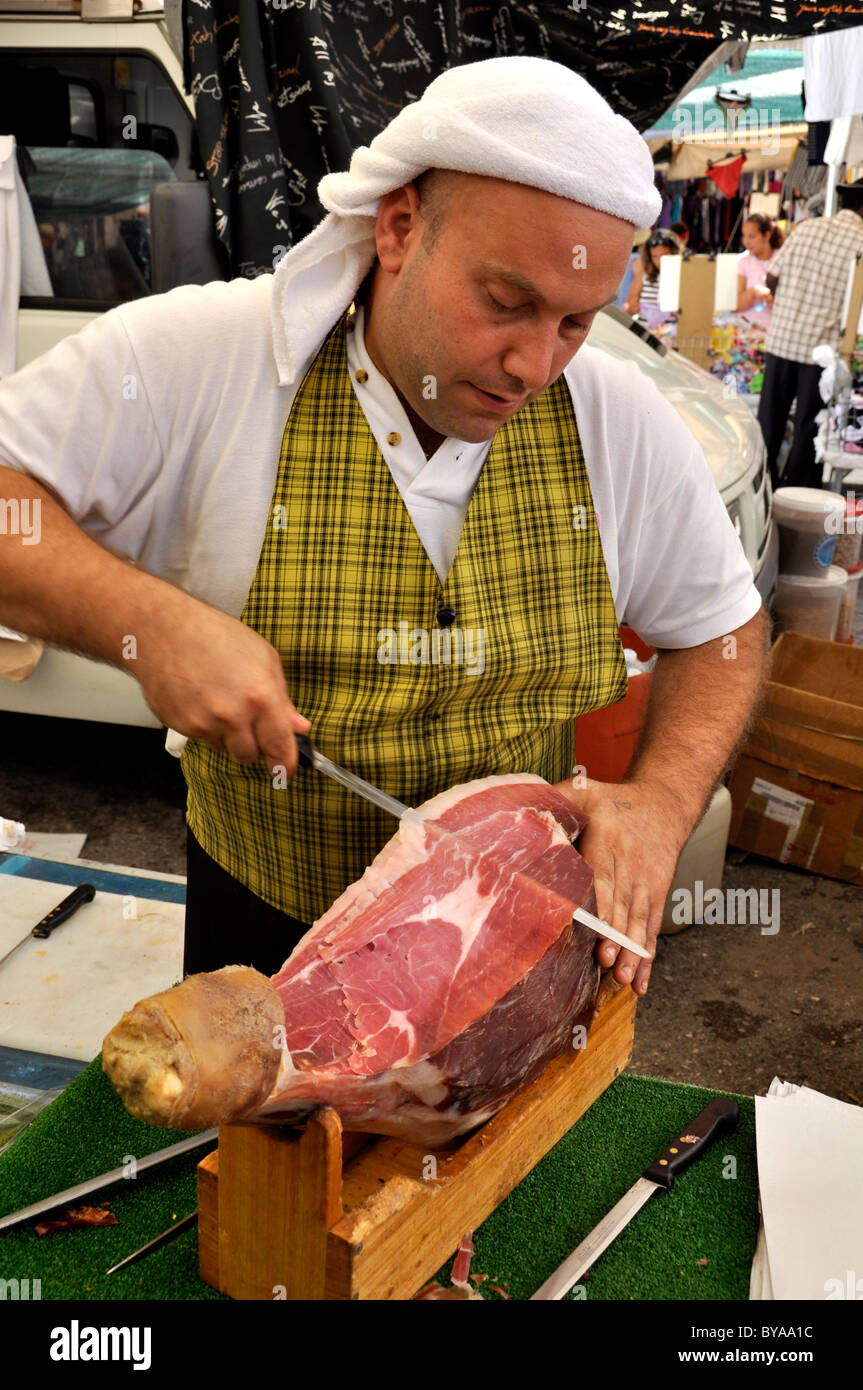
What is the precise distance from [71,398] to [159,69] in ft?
11.2

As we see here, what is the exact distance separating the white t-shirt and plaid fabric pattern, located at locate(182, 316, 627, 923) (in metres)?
0.04

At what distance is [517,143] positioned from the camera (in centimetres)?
148

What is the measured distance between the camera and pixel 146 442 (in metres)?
1.74

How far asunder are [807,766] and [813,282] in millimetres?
5568

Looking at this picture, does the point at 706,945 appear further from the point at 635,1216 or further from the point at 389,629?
the point at 389,629

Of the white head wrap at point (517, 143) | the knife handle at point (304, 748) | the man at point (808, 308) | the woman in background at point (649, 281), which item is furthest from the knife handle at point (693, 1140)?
the woman in background at point (649, 281)

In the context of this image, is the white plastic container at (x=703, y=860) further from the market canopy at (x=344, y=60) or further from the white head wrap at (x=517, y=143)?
the white head wrap at (x=517, y=143)

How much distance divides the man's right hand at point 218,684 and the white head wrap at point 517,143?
66 cm

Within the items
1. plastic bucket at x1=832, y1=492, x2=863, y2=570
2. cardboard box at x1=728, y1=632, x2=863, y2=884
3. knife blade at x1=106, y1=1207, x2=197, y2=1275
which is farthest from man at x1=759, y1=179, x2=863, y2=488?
knife blade at x1=106, y1=1207, x2=197, y2=1275

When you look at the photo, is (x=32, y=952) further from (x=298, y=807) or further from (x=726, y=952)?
(x=726, y=952)

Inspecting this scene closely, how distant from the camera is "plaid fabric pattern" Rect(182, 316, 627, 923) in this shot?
1748 millimetres

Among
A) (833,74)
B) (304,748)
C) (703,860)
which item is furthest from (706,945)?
(833,74)

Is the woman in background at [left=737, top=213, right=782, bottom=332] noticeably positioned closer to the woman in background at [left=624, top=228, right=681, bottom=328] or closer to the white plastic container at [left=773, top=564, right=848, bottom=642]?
the woman in background at [left=624, top=228, right=681, bottom=328]
